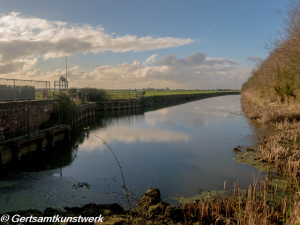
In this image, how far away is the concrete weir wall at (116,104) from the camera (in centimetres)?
4003

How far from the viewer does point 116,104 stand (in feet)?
137

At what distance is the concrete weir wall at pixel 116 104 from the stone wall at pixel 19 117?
23.9m

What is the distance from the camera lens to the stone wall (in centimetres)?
1138

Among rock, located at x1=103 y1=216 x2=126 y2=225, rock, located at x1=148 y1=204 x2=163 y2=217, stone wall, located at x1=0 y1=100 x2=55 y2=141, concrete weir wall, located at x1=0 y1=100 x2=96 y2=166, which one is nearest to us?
rock, located at x1=103 y1=216 x2=126 y2=225

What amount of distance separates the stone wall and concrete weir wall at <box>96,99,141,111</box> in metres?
23.9

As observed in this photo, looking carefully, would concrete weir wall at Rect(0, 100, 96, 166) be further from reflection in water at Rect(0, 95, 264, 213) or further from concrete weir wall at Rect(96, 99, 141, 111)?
concrete weir wall at Rect(96, 99, 141, 111)

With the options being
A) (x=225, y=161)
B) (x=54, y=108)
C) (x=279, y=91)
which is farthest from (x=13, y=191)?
(x=279, y=91)

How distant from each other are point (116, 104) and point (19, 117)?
2917 centimetres

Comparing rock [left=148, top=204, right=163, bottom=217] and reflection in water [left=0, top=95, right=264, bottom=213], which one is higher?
rock [left=148, top=204, right=163, bottom=217]

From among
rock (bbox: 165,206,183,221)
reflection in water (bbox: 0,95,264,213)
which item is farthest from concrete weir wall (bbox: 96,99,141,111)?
rock (bbox: 165,206,183,221)

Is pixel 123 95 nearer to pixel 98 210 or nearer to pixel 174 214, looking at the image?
pixel 98 210

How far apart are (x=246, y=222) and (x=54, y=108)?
50.5ft

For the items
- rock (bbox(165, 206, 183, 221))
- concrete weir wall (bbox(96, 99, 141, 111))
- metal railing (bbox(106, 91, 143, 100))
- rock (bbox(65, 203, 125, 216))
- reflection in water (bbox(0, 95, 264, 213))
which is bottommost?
reflection in water (bbox(0, 95, 264, 213))

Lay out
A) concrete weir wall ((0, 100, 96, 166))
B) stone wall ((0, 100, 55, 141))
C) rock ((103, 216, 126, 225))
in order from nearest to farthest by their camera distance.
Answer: rock ((103, 216, 126, 225))
concrete weir wall ((0, 100, 96, 166))
stone wall ((0, 100, 55, 141))
